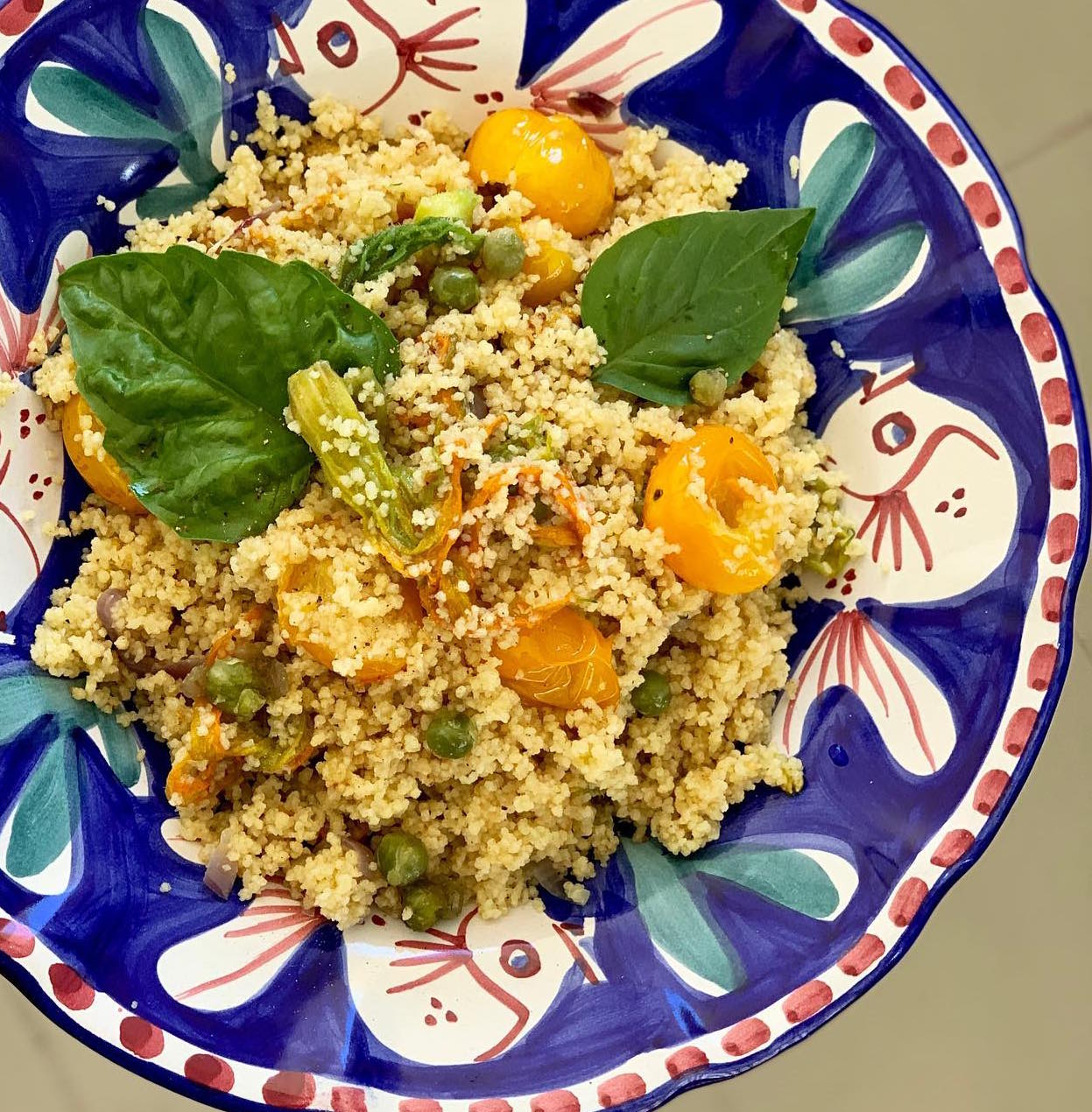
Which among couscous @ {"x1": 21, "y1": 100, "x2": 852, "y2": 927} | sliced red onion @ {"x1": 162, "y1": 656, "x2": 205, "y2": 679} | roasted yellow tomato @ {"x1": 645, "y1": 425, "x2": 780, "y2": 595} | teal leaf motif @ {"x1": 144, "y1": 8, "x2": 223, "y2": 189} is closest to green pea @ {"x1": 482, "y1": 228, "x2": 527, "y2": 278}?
couscous @ {"x1": 21, "y1": 100, "x2": 852, "y2": 927}

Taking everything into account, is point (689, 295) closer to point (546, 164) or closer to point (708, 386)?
point (708, 386)

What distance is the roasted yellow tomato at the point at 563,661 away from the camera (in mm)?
1708

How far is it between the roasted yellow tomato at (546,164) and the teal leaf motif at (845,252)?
0.36 metres

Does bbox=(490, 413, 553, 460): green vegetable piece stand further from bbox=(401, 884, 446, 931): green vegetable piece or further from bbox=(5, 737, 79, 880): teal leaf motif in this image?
bbox=(5, 737, 79, 880): teal leaf motif

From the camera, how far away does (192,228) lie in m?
1.89

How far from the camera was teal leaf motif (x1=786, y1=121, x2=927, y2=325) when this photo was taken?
1838mm

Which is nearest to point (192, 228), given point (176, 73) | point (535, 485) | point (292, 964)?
point (176, 73)

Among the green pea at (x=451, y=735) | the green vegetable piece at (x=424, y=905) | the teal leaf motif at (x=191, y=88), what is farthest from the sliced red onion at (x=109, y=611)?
the teal leaf motif at (x=191, y=88)

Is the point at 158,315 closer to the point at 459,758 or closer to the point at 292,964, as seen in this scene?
the point at 459,758

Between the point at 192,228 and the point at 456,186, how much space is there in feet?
1.49

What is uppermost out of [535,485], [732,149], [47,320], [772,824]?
[732,149]

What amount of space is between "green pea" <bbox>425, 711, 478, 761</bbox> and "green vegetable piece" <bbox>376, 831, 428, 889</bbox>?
15 cm

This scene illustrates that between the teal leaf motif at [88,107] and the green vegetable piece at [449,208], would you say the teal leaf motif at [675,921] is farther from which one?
the teal leaf motif at [88,107]

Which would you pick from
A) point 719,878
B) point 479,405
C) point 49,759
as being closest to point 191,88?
point 479,405
